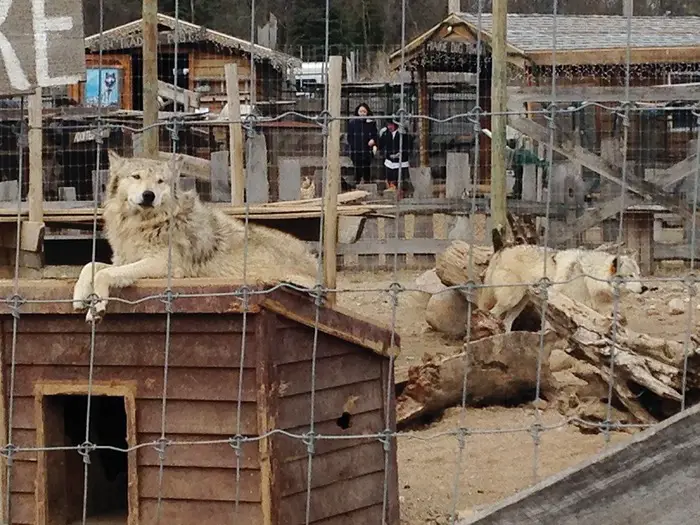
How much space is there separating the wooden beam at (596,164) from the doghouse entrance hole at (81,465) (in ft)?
26.5

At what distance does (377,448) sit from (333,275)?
1.40 metres

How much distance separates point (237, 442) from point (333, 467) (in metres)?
0.70

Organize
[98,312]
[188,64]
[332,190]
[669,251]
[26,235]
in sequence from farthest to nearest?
[188,64]
[669,251]
[26,235]
[332,190]
[98,312]

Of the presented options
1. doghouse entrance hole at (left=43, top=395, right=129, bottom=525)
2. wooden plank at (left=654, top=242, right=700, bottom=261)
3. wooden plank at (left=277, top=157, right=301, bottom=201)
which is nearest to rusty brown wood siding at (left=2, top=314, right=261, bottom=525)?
doghouse entrance hole at (left=43, top=395, right=129, bottom=525)

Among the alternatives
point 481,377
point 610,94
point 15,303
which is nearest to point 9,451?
point 15,303

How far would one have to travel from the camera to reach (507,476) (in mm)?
6039

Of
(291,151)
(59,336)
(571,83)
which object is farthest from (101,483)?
(571,83)

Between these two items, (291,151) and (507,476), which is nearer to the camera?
(507,476)

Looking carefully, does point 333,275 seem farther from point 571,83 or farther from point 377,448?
point 571,83

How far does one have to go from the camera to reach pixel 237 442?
13.6 ft

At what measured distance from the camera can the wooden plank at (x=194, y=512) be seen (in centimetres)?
446

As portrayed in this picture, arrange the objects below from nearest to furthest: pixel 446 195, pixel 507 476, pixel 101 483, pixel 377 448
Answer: pixel 377 448
pixel 101 483
pixel 507 476
pixel 446 195

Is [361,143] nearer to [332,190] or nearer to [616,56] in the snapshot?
[616,56]

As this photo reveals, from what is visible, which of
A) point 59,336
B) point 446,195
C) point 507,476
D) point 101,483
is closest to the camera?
point 59,336
